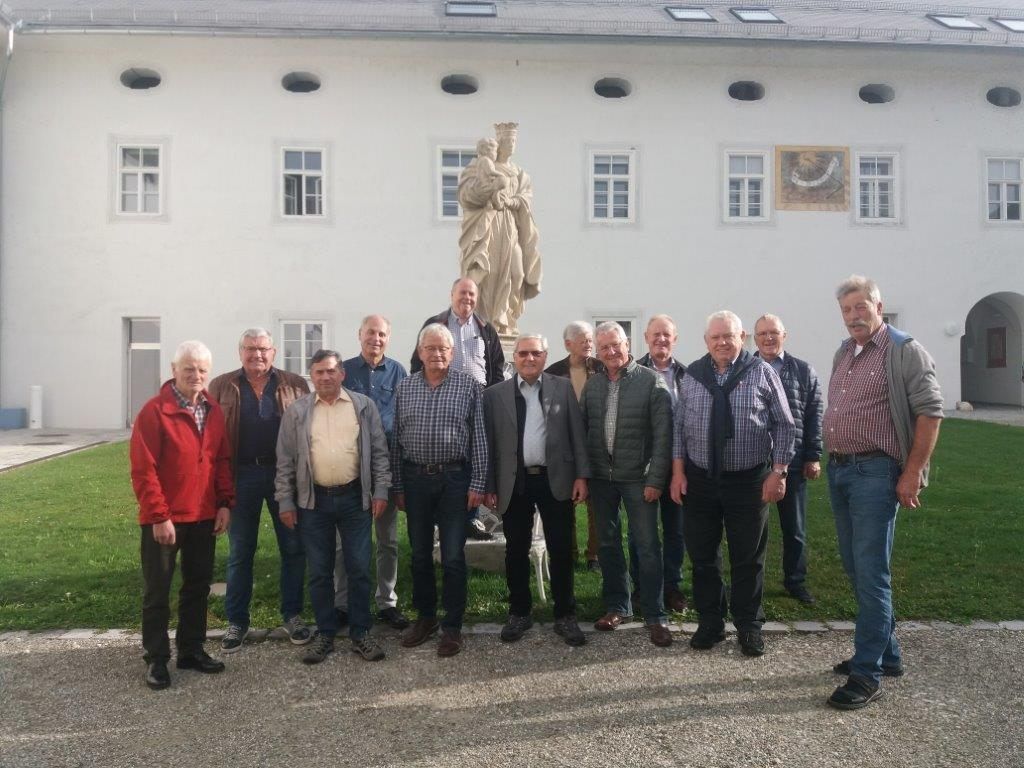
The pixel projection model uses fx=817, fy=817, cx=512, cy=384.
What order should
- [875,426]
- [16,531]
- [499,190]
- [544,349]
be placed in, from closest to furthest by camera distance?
[875,426], [544,349], [499,190], [16,531]

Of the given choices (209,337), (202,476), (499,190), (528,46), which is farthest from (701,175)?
(202,476)

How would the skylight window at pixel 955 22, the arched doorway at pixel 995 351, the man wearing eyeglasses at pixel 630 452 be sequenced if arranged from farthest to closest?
the arched doorway at pixel 995 351 < the skylight window at pixel 955 22 < the man wearing eyeglasses at pixel 630 452

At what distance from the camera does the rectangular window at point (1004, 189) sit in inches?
706

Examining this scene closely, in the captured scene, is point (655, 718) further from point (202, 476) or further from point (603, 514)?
point (202, 476)

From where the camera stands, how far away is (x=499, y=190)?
6.41 meters

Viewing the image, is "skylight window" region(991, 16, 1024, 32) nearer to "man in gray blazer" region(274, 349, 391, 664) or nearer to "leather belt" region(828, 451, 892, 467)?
"leather belt" region(828, 451, 892, 467)

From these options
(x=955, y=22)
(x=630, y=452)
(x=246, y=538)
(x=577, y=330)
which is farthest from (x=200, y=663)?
(x=955, y=22)

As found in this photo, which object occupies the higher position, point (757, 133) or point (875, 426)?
point (757, 133)

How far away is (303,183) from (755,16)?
35.8 ft

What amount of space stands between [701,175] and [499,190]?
12.0 m

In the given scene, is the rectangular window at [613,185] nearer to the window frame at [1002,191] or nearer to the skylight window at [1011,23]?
the window frame at [1002,191]

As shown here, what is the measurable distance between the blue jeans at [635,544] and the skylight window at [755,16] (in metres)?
16.6

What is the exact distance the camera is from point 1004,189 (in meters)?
18.0

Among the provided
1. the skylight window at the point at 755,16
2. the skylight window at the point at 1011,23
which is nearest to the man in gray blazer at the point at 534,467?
the skylight window at the point at 755,16
